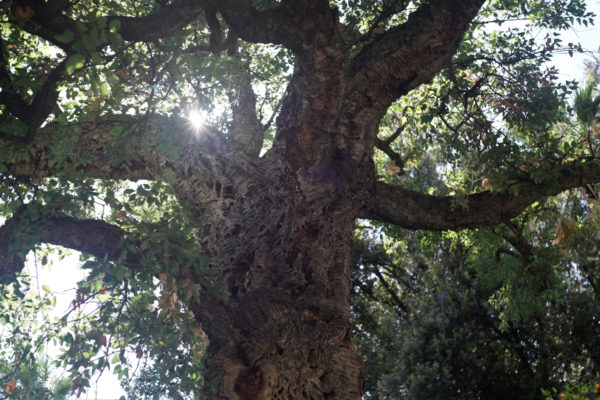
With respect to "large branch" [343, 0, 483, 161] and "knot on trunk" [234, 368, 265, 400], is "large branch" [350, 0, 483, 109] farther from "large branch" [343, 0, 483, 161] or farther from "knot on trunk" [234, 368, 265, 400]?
"knot on trunk" [234, 368, 265, 400]

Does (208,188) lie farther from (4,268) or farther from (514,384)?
(514,384)

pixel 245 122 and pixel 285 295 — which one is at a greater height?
pixel 245 122

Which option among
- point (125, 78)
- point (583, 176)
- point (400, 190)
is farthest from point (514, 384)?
point (125, 78)

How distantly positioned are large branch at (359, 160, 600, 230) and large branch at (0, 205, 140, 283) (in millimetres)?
2895

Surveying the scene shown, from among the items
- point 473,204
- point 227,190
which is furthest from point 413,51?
point 227,190

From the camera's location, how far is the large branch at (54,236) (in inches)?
163

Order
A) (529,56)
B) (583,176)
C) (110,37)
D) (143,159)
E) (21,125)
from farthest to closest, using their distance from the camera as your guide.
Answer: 1. (529,56)
2. (583,176)
3. (143,159)
4. (21,125)
5. (110,37)

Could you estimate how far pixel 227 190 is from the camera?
5.04 metres

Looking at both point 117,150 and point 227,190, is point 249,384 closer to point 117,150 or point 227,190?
point 227,190

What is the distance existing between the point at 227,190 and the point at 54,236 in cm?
163

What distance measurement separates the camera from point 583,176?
20.1 feet

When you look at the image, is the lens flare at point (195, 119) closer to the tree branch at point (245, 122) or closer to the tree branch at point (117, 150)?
the tree branch at point (117, 150)

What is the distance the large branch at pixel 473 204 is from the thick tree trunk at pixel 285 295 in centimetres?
115

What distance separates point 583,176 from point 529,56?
7.42 ft
